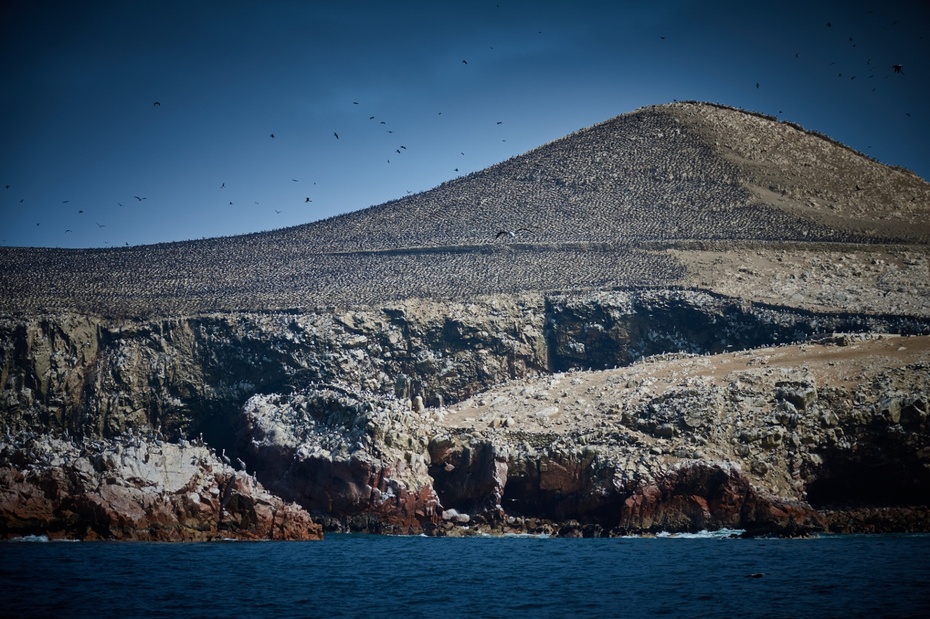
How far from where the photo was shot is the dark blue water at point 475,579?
3431 cm

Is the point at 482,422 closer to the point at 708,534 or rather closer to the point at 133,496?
the point at 708,534

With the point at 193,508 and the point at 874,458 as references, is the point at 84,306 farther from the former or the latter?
the point at 874,458

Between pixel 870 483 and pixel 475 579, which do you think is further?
pixel 870 483

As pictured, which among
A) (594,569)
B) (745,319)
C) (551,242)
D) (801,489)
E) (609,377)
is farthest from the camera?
(551,242)

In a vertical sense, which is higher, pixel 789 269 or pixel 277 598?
pixel 789 269

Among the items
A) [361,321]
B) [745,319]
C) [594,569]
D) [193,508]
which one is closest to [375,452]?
[193,508]

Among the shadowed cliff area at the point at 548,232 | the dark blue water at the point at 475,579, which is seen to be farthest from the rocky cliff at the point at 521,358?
the dark blue water at the point at 475,579

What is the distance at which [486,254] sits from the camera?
8238cm

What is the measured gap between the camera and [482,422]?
187ft

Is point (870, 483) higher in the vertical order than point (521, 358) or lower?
lower

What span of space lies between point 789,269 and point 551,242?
17260 millimetres

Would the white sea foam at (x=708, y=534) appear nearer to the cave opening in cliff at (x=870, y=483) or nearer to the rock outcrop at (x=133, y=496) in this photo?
the cave opening in cliff at (x=870, y=483)

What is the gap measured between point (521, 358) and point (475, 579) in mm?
32520

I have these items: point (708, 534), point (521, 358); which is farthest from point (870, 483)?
point (521, 358)
